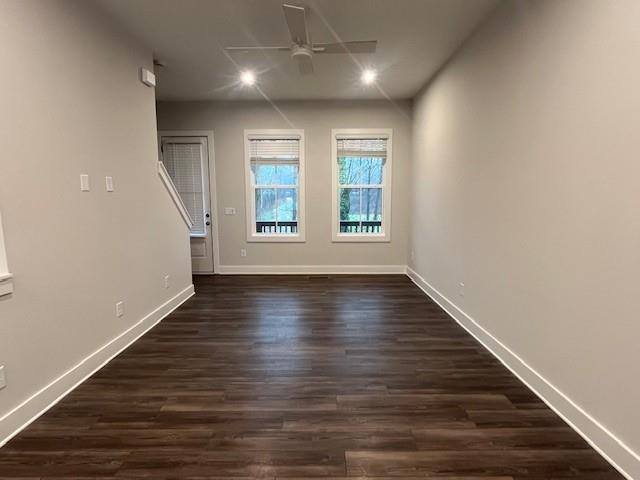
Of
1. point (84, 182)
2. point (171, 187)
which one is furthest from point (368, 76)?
point (84, 182)

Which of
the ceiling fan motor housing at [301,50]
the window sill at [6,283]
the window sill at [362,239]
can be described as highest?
the ceiling fan motor housing at [301,50]

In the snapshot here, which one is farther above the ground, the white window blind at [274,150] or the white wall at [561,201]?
the white window blind at [274,150]

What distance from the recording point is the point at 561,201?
1.96 m

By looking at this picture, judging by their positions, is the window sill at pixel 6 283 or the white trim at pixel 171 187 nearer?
the window sill at pixel 6 283

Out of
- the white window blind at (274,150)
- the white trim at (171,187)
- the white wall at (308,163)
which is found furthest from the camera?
the white window blind at (274,150)

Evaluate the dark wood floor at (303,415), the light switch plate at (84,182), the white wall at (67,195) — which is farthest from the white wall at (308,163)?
the light switch plate at (84,182)

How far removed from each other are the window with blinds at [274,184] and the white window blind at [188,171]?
0.84 meters

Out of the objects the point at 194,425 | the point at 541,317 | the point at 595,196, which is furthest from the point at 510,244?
the point at 194,425

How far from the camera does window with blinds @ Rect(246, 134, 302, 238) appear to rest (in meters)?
5.47

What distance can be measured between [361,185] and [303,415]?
13.9 feet

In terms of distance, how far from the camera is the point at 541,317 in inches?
84.7

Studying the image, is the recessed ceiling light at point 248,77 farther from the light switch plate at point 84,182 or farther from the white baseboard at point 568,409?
the white baseboard at point 568,409

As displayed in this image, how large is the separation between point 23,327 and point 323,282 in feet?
11.9

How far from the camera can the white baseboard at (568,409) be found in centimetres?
154
